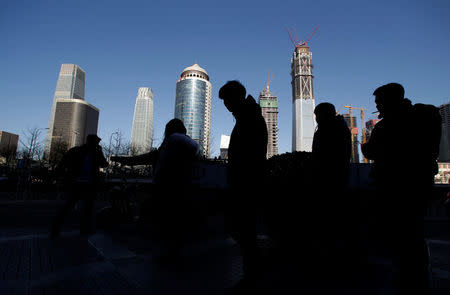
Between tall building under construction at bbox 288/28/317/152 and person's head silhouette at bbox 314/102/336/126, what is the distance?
408 ft

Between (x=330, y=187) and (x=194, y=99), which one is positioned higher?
(x=194, y=99)

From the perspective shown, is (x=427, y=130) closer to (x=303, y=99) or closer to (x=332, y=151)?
(x=332, y=151)

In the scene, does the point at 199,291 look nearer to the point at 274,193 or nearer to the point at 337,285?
the point at 337,285

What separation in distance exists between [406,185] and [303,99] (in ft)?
426

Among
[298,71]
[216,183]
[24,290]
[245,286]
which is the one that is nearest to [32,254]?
[24,290]

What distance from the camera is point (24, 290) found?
1920 mm

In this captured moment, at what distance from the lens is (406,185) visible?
1.67m

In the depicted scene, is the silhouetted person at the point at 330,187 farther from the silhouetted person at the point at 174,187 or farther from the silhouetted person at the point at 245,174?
the silhouetted person at the point at 174,187

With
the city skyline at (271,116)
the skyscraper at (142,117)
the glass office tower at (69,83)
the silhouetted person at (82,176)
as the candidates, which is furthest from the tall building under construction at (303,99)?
the glass office tower at (69,83)

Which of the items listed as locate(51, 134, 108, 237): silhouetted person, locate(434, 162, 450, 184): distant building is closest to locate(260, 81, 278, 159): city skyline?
locate(434, 162, 450, 184): distant building

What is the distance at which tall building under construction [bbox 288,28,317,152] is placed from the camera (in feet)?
400

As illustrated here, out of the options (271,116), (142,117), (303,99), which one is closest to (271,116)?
(271,116)

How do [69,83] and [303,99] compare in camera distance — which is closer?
[303,99]

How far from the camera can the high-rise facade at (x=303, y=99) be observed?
122 meters
